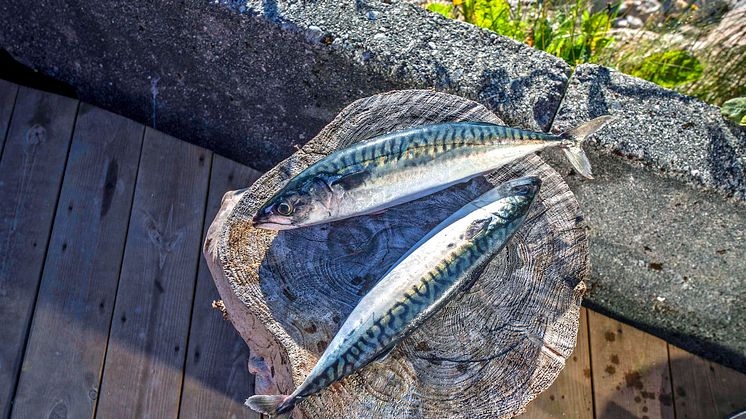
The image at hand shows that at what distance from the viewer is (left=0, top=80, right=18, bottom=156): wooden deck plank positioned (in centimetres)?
328

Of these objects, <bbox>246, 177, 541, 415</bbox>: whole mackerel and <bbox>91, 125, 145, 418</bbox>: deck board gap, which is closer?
<bbox>246, 177, 541, 415</bbox>: whole mackerel

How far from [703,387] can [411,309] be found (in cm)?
178

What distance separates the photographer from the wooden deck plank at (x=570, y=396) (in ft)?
9.59

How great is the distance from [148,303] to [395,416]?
1536 mm

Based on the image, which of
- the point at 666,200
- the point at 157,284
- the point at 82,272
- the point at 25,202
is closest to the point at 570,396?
the point at 666,200

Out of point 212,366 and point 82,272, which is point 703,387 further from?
point 82,272

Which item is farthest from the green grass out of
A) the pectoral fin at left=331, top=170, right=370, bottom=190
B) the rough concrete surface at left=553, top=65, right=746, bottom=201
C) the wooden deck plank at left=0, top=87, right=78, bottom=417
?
the wooden deck plank at left=0, top=87, right=78, bottom=417

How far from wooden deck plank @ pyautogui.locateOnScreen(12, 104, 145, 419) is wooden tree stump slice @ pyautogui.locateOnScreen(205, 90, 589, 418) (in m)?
1.07

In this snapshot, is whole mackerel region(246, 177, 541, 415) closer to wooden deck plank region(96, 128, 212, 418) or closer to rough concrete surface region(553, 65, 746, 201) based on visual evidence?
rough concrete surface region(553, 65, 746, 201)

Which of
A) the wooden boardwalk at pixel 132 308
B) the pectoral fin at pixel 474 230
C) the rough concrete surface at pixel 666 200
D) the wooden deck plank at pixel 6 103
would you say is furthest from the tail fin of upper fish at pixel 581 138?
the wooden deck plank at pixel 6 103

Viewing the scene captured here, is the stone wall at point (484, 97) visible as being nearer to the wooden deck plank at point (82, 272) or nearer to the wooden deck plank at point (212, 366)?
the wooden deck plank at point (82, 272)

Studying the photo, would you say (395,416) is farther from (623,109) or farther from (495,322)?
(623,109)

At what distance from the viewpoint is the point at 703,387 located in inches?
118

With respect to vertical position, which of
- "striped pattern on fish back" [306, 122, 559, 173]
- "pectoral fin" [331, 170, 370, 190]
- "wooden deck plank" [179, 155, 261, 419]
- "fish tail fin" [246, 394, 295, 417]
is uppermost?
"striped pattern on fish back" [306, 122, 559, 173]
